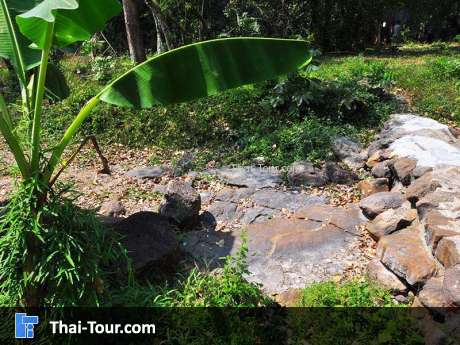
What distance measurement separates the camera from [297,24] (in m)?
14.4

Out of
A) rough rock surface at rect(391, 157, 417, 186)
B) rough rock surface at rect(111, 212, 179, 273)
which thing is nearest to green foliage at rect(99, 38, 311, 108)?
rough rock surface at rect(111, 212, 179, 273)

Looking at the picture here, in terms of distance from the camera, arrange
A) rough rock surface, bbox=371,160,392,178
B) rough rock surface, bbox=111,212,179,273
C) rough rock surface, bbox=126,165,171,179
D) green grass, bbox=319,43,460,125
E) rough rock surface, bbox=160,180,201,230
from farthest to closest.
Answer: green grass, bbox=319,43,460,125
rough rock surface, bbox=126,165,171,179
rough rock surface, bbox=371,160,392,178
rough rock surface, bbox=160,180,201,230
rough rock surface, bbox=111,212,179,273

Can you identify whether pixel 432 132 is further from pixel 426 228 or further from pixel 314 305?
pixel 314 305

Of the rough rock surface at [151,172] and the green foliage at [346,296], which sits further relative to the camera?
the rough rock surface at [151,172]

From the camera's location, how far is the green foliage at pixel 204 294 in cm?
366

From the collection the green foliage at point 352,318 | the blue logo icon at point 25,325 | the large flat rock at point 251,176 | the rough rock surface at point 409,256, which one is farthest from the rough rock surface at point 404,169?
the blue logo icon at point 25,325

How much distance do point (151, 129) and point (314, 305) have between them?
19.5ft

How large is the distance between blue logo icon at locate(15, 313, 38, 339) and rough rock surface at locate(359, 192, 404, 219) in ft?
12.1

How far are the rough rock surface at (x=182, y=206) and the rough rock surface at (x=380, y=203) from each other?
2.05 m

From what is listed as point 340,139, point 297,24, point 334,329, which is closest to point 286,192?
point 340,139

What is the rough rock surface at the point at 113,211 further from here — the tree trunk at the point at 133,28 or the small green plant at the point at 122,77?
the tree trunk at the point at 133,28

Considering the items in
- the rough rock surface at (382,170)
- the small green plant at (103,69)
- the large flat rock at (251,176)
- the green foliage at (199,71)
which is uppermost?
the green foliage at (199,71)

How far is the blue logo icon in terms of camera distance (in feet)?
11.0

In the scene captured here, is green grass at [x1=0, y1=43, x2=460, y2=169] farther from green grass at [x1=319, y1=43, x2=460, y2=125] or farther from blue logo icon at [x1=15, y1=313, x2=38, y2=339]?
blue logo icon at [x1=15, y1=313, x2=38, y2=339]
